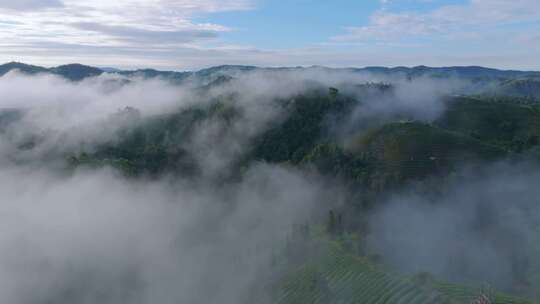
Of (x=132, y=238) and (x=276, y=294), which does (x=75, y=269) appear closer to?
(x=132, y=238)

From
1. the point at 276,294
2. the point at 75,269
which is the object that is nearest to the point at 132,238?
the point at 75,269

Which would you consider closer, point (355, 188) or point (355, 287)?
point (355, 287)

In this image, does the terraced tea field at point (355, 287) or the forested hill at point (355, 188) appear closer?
the terraced tea field at point (355, 287)

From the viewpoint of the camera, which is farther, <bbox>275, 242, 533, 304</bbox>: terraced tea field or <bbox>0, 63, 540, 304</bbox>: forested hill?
<bbox>0, 63, 540, 304</bbox>: forested hill

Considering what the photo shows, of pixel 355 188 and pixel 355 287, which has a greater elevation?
pixel 355 188

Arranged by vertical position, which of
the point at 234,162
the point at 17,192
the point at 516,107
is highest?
the point at 516,107

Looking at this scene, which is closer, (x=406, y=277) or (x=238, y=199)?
(x=406, y=277)

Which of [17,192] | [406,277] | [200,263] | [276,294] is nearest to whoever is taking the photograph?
[406,277]

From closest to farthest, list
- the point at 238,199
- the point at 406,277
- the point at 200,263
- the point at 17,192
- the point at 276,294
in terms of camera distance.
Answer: the point at 406,277 → the point at 276,294 → the point at 200,263 → the point at 238,199 → the point at 17,192

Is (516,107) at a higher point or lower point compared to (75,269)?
higher

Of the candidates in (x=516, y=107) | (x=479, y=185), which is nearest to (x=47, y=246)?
(x=479, y=185)
